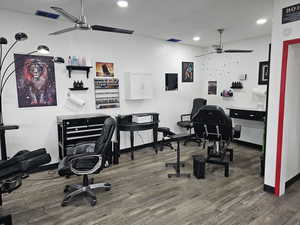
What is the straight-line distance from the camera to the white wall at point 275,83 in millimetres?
2402

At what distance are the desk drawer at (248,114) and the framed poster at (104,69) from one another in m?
3.05

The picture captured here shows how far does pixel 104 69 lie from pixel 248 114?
3384mm

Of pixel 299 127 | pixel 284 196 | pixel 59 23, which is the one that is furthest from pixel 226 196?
pixel 59 23

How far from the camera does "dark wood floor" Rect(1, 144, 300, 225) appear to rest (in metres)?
2.23

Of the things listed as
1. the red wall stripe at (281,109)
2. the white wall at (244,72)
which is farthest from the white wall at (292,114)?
the white wall at (244,72)

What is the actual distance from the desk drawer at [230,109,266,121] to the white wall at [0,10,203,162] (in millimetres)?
1349

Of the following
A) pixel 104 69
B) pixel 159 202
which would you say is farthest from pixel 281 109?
pixel 104 69

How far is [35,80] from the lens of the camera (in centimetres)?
346

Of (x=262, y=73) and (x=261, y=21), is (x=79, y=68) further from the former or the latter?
(x=262, y=73)

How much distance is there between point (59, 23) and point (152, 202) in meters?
3.37

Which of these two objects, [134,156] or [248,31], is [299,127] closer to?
[248,31]

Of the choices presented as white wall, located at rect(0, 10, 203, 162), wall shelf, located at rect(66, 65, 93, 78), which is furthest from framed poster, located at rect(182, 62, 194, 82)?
wall shelf, located at rect(66, 65, 93, 78)

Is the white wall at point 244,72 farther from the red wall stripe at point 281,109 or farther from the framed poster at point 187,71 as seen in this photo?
the red wall stripe at point 281,109

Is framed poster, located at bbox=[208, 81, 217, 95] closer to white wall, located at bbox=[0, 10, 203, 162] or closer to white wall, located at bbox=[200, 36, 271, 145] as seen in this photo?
white wall, located at bbox=[200, 36, 271, 145]
